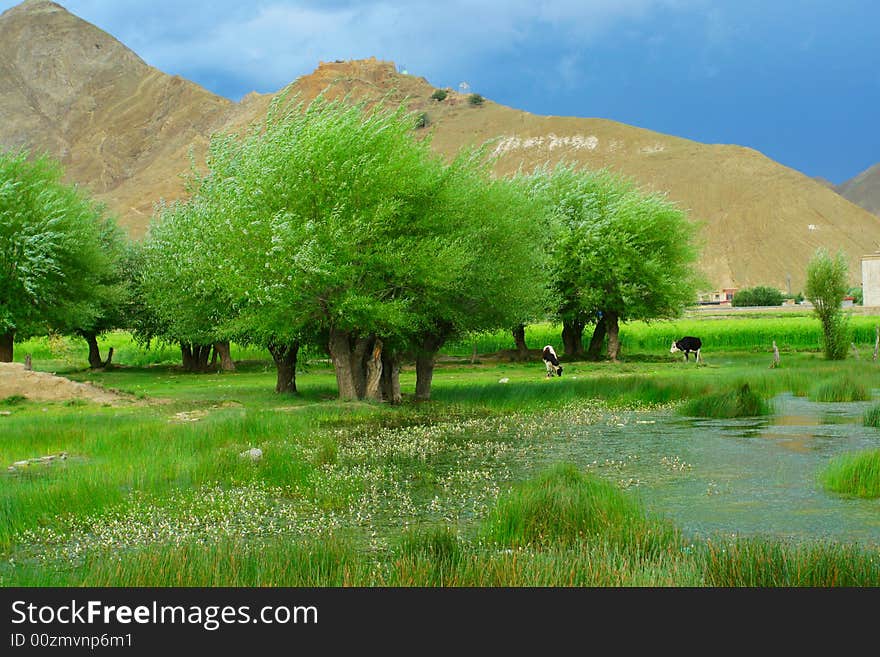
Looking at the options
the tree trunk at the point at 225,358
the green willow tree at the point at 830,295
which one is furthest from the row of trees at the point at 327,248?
the green willow tree at the point at 830,295

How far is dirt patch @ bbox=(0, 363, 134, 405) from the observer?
34.3 metres

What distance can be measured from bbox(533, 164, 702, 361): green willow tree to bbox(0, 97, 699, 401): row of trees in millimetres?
9652

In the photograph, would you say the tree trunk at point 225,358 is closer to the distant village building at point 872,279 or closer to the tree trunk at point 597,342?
the tree trunk at point 597,342

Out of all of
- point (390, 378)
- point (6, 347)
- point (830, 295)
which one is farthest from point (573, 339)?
point (6, 347)

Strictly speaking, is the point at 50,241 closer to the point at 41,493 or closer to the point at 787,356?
the point at 41,493

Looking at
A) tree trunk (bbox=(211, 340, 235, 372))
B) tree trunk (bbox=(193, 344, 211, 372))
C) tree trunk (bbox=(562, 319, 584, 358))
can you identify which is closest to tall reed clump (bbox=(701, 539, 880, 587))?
tree trunk (bbox=(211, 340, 235, 372))

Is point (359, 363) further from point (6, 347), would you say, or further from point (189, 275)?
point (6, 347)

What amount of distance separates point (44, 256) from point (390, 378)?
71.4 feet

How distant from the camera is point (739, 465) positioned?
62.6ft

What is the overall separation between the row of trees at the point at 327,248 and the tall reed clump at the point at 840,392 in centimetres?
1180

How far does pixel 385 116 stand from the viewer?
34594mm

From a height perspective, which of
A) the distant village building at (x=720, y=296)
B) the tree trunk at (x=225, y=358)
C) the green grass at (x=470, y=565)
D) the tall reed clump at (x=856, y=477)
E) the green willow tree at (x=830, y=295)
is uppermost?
the distant village building at (x=720, y=296)

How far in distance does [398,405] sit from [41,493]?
21.0 m

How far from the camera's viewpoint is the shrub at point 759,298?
134 meters
